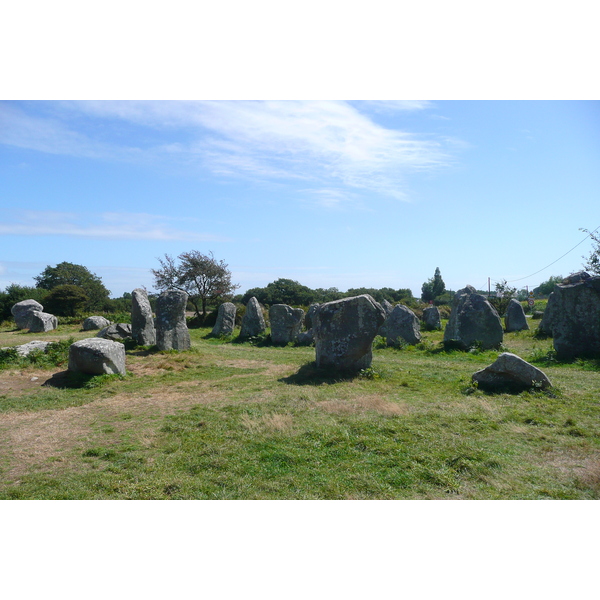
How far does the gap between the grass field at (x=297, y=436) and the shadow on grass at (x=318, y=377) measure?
64mm

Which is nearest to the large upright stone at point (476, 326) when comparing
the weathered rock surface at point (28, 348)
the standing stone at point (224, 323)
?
the standing stone at point (224, 323)

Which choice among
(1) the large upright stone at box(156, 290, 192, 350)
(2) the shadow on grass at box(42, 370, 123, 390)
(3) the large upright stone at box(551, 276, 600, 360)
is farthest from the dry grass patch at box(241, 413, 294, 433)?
(3) the large upright stone at box(551, 276, 600, 360)

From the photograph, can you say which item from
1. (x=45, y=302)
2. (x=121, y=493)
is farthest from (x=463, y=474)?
(x=45, y=302)

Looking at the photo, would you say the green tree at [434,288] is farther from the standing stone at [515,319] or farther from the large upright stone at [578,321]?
the large upright stone at [578,321]

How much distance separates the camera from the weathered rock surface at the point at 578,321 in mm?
12633

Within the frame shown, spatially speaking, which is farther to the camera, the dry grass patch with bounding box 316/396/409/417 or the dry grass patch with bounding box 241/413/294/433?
the dry grass patch with bounding box 316/396/409/417

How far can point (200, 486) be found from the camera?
16.5 ft

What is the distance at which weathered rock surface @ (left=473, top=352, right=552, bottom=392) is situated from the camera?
899 centimetres

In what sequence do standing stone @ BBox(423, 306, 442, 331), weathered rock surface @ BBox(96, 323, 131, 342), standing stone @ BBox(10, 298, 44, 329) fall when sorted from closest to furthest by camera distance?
weathered rock surface @ BBox(96, 323, 131, 342) < standing stone @ BBox(423, 306, 442, 331) < standing stone @ BBox(10, 298, 44, 329)

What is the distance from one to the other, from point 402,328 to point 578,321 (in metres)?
6.19

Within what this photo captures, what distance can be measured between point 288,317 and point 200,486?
1396cm

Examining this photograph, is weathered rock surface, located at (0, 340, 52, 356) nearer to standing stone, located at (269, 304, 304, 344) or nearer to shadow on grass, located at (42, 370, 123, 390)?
shadow on grass, located at (42, 370, 123, 390)

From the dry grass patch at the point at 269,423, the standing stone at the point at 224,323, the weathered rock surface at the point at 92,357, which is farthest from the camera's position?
the standing stone at the point at 224,323

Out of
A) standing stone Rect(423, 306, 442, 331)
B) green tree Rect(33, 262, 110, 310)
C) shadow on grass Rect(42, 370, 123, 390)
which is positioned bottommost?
shadow on grass Rect(42, 370, 123, 390)
